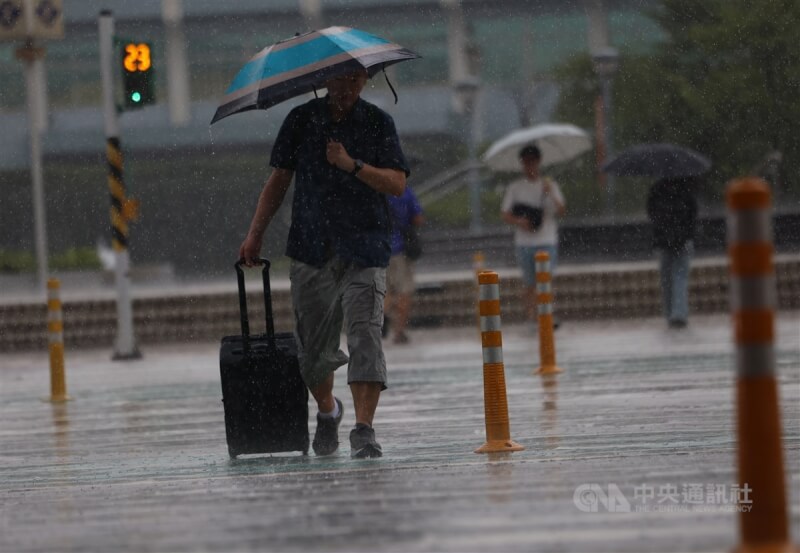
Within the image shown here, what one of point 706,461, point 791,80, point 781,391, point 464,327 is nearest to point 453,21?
point 791,80

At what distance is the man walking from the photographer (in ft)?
27.7

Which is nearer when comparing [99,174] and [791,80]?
[791,80]

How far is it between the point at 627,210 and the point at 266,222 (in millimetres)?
31894

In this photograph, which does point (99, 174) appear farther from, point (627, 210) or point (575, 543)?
point (575, 543)

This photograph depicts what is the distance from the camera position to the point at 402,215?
61.7 ft

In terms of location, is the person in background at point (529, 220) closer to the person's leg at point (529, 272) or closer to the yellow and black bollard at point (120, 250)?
Result: the person's leg at point (529, 272)

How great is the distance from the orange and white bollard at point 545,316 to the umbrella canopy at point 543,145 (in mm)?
9154

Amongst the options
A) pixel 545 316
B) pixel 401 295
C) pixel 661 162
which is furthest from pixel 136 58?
pixel 545 316

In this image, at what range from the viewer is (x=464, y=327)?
867 inches

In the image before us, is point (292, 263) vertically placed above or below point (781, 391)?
above

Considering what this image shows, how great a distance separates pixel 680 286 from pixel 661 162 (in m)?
1.82

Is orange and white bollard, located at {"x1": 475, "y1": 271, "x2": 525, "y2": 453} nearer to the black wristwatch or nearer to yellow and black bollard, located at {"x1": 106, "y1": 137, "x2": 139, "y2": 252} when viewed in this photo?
the black wristwatch

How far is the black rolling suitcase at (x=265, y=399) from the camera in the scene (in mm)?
8758

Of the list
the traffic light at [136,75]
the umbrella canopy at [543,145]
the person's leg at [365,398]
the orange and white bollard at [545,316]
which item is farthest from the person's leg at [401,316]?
the person's leg at [365,398]
